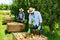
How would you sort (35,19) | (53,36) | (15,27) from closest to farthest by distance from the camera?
(35,19) → (53,36) → (15,27)

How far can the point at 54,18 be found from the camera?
36.8ft

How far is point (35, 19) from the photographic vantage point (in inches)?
357

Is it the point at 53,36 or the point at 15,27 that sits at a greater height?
the point at 15,27

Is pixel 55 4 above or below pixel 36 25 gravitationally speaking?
above

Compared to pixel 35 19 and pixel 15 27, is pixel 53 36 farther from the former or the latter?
pixel 15 27

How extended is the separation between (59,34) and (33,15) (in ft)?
9.81

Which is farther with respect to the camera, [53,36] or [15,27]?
[15,27]

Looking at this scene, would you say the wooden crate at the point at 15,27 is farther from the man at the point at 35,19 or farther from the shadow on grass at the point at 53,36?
the man at the point at 35,19

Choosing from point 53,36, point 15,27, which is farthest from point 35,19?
point 15,27

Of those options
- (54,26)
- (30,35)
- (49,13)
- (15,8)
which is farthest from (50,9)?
(15,8)

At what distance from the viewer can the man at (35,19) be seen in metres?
8.79

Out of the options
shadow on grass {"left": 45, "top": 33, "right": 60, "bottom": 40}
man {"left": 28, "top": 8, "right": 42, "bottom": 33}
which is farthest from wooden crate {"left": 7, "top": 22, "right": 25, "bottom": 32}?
man {"left": 28, "top": 8, "right": 42, "bottom": 33}

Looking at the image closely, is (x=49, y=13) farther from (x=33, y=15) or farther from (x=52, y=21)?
(x=33, y=15)

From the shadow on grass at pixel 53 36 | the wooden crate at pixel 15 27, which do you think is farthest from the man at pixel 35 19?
the wooden crate at pixel 15 27
